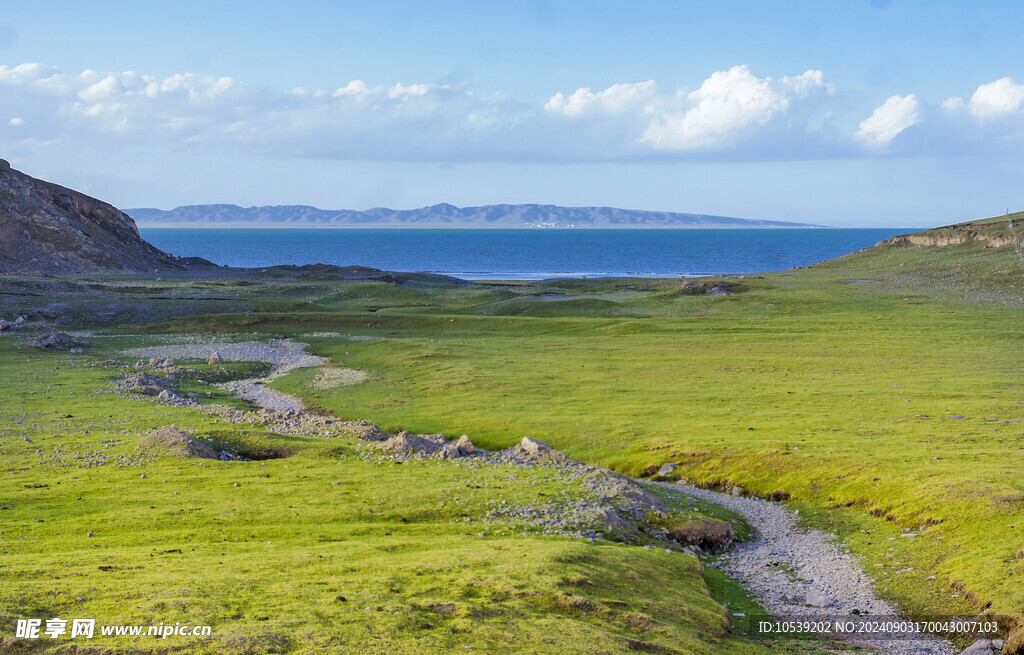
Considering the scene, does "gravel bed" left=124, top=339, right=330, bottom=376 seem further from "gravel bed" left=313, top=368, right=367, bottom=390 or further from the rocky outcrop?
the rocky outcrop

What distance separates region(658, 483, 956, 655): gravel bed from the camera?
22.1 m

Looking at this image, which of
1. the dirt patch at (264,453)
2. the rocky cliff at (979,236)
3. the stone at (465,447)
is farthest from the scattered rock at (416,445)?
the rocky cliff at (979,236)

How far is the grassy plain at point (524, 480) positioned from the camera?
18141 mm

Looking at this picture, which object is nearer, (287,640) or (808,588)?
(287,640)

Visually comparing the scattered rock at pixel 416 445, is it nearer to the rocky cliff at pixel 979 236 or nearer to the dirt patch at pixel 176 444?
the dirt patch at pixel 176 444

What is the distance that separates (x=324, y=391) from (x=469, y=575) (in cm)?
3713

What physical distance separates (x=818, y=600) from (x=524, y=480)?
40.0ft

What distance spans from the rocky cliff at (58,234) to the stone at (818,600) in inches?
5488

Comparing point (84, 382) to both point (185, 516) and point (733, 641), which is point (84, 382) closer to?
point (185, 516)

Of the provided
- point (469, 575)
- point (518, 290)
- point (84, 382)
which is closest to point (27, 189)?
A: point (518, 290)

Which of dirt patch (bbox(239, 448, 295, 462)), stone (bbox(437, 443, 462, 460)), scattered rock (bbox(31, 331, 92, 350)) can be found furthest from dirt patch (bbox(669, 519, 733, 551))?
scattered rock (bbox(31, 331, 92, 350))

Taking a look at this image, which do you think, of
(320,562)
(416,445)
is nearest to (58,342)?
(416,445)

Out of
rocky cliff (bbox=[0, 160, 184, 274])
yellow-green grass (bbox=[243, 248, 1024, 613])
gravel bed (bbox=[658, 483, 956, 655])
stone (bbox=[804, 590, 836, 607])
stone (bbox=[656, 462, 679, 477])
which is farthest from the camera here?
rocky cliff (bbox=[0, 160, 184, 274])

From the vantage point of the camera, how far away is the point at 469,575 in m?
20.4
